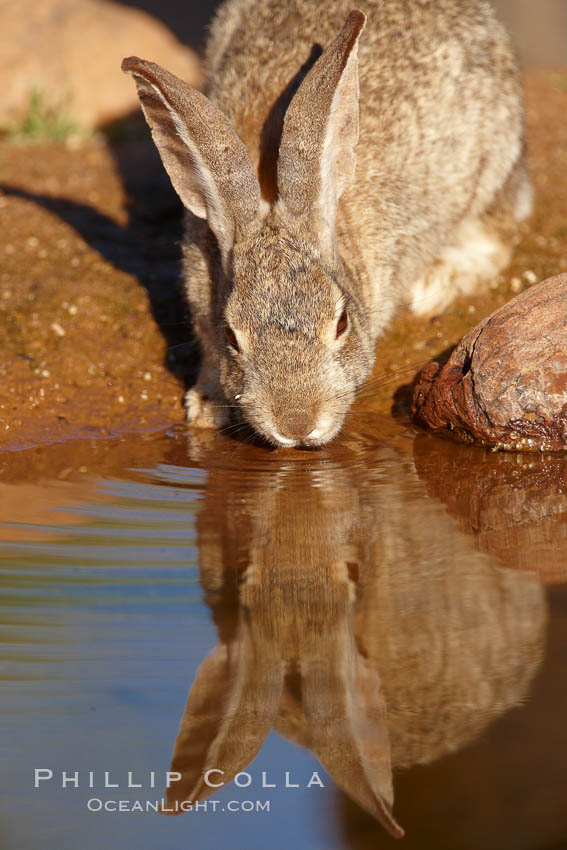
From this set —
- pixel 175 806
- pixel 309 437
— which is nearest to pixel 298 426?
pixel 309 437

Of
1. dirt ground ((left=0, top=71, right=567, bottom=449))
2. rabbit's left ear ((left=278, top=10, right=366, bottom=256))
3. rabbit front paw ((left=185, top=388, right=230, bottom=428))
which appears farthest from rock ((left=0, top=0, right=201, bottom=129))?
rabbit's left ear ((left=278, top=10, right=366, bottom=256))

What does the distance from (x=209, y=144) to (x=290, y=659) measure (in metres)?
2.55

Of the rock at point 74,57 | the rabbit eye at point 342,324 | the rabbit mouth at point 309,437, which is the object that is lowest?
the rock at point 74,57

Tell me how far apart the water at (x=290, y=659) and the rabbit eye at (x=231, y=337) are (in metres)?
0.57


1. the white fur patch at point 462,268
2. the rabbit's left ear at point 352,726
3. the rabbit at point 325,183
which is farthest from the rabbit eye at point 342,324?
the rabbit's left ear at point 352,726

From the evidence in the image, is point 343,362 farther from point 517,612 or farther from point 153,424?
point 517,612

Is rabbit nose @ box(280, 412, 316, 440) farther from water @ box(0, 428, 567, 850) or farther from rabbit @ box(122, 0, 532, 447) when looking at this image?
water @ box(0, 428, 567, 850)

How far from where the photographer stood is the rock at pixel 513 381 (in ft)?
13.6

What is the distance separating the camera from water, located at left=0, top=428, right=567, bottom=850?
6.72ft

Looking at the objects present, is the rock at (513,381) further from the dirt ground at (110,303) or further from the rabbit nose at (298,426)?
the rabbit nose at (298,426)

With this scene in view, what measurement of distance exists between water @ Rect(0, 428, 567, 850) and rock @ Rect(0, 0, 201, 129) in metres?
6.95

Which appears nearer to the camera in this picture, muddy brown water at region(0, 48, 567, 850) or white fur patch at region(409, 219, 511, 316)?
muddy brown water at region(0, 48, 567, 850)

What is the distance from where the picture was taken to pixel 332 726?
2.30m

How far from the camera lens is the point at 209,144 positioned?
4.36 metres
